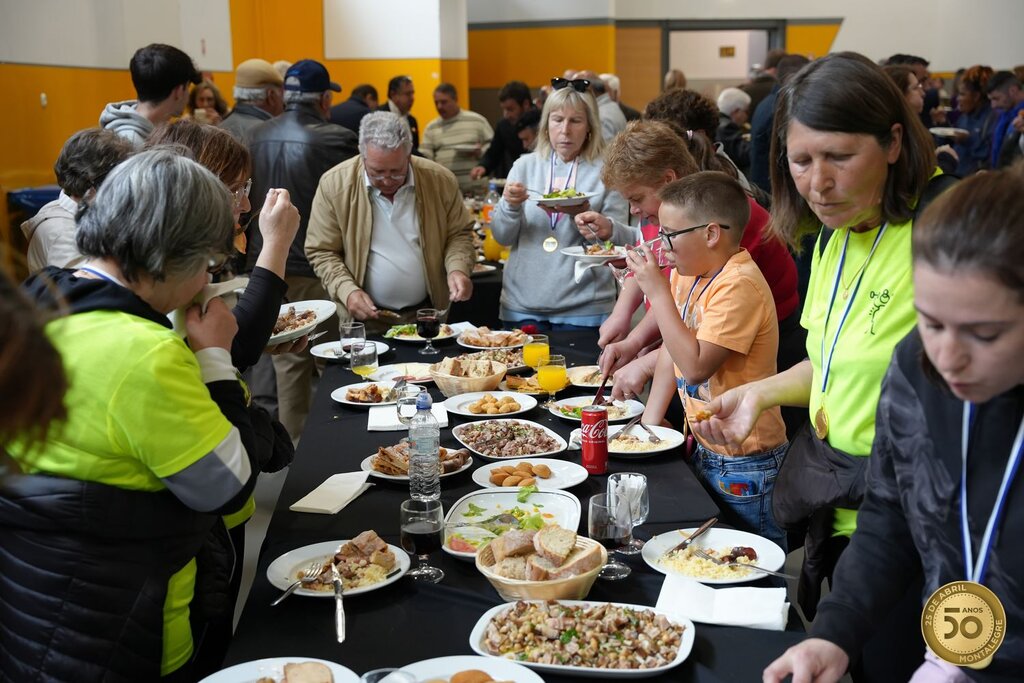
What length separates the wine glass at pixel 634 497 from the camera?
6.00 feet

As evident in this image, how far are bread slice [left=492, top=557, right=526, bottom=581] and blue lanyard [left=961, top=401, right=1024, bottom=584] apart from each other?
72 centimetres

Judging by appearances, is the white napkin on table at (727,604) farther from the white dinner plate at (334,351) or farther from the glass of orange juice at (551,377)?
the white dinner plate at (334,351)

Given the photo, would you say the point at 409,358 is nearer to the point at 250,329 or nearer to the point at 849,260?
the point at 250,329

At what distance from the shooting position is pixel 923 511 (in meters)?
1.26

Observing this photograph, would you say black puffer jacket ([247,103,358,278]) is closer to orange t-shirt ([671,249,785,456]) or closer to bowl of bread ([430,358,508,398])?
bowl of bread ([430,358,508,398])

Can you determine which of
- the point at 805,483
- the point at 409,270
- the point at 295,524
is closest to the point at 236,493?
the point at 295,524

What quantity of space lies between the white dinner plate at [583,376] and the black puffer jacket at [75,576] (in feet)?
5.15

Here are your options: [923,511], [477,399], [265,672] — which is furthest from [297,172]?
[923,511]

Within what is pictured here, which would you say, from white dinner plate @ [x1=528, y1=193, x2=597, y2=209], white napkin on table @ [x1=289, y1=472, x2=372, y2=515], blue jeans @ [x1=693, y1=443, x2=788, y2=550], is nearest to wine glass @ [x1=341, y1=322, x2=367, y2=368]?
white dinner plate @ [x1=528, y1=193, x2=597, y2=209]

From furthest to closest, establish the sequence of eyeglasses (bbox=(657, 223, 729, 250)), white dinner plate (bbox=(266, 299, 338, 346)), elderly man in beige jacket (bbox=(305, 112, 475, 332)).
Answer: elderly man in beige jacket (bbox=(305, 112, 475, 332)) → white dinner plate (bbox=(266, 299, 338, 346)) → eyeglasses (bbox=(657, 223, 729, 250))

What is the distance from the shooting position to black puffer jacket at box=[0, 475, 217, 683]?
1500 millimetres

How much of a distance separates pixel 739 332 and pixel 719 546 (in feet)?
2.30

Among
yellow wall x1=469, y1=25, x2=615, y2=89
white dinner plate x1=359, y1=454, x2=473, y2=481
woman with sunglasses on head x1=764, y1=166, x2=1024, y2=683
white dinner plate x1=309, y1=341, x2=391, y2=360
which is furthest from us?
yellow wall x1=469, y1=25, x2=615, y2=89

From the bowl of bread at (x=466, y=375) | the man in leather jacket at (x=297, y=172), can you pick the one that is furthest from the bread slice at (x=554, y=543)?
the man in leather jacket at (x=297, y=172)
